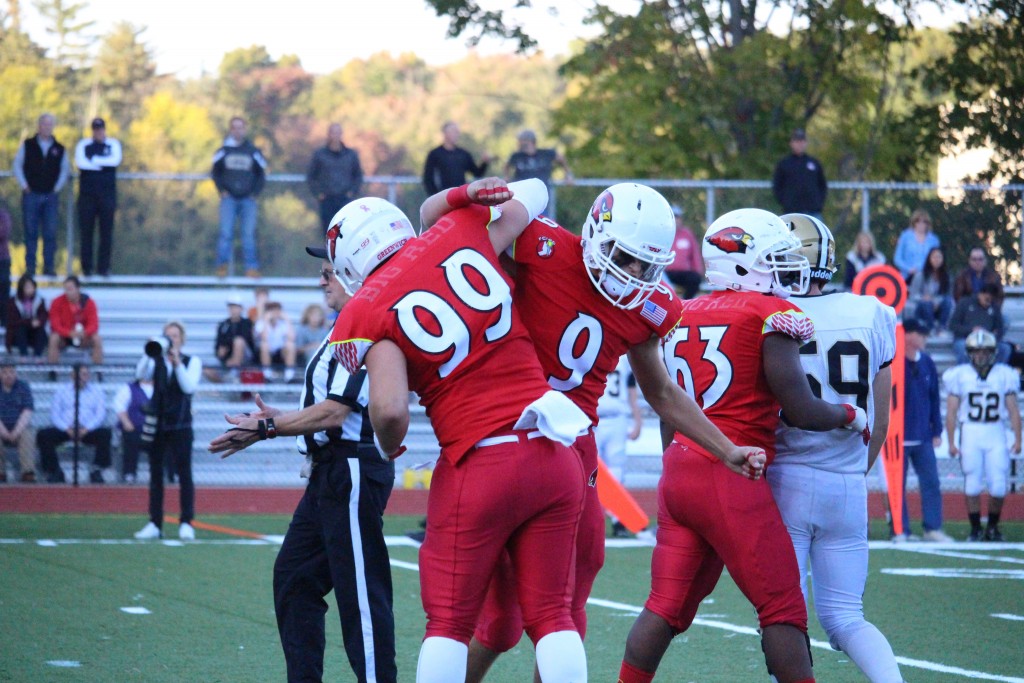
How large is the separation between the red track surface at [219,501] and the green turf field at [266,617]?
2.54 metres

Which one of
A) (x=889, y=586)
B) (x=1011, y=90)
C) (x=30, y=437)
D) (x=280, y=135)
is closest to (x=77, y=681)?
(x=889, y=586)

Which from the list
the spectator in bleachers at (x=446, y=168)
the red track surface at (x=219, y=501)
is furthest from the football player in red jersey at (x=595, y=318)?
the spectator in bleachers at (x=446, y=168)

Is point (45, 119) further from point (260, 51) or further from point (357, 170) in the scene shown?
point (260, 51)

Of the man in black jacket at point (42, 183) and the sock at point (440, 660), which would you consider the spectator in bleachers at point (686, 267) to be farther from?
the sock at point (440, 660)

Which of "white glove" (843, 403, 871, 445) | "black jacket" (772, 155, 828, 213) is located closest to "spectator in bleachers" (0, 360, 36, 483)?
"black jacket" (772, 155, 828, 213)

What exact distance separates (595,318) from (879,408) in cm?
143

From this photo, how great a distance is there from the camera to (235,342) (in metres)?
16.5

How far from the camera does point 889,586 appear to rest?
9.37m

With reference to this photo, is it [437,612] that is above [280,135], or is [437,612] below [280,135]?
below

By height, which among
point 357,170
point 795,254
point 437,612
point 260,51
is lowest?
point 437,612

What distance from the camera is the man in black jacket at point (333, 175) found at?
17.5m

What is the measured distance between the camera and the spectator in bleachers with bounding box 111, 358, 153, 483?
1458cm

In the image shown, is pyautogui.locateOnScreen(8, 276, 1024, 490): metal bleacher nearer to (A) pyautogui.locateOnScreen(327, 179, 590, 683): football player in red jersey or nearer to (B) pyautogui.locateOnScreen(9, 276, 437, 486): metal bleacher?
(B) pyautogui.locateOnScreen(9, 276, 437, 486): metal bleacher

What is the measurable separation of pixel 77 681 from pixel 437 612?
2.77 m
